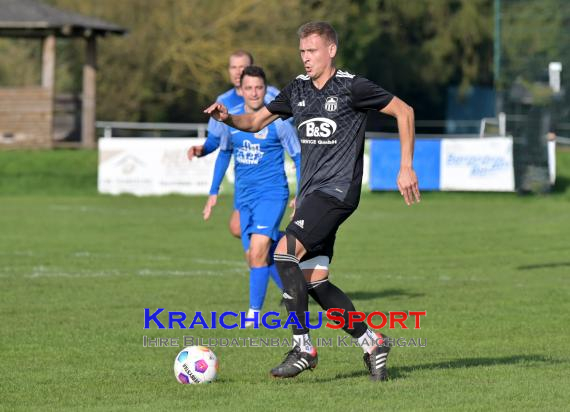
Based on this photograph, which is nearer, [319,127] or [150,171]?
[319,127]

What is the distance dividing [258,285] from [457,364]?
2929 mm

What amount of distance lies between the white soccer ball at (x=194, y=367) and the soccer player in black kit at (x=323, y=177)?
1.26 feet

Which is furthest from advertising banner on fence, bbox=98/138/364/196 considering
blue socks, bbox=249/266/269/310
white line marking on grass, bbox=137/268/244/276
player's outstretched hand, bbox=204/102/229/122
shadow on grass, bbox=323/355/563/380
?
player's outstretched hand, bbox=204/102/229/122

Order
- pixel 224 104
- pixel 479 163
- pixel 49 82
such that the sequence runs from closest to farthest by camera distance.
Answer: pixel 224 104 → pixel 479 163 → pixel 49 82

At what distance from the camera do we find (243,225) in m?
11.0

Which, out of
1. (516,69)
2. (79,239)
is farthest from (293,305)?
(516,69)

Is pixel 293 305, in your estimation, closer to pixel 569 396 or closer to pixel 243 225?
pixel 569 396

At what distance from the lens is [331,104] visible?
750cm

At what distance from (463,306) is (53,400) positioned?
544 centimetres

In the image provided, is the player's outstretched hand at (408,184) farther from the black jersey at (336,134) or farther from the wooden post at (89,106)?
the wooden post at (89,106)

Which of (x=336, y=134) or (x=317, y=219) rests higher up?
(x=336, y=134)

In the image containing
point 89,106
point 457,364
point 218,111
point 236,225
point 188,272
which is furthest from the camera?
point 89,106

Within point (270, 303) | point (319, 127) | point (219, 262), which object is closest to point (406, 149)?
point (319, 127)

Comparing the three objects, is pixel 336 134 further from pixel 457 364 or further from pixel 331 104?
pixel 457 364
